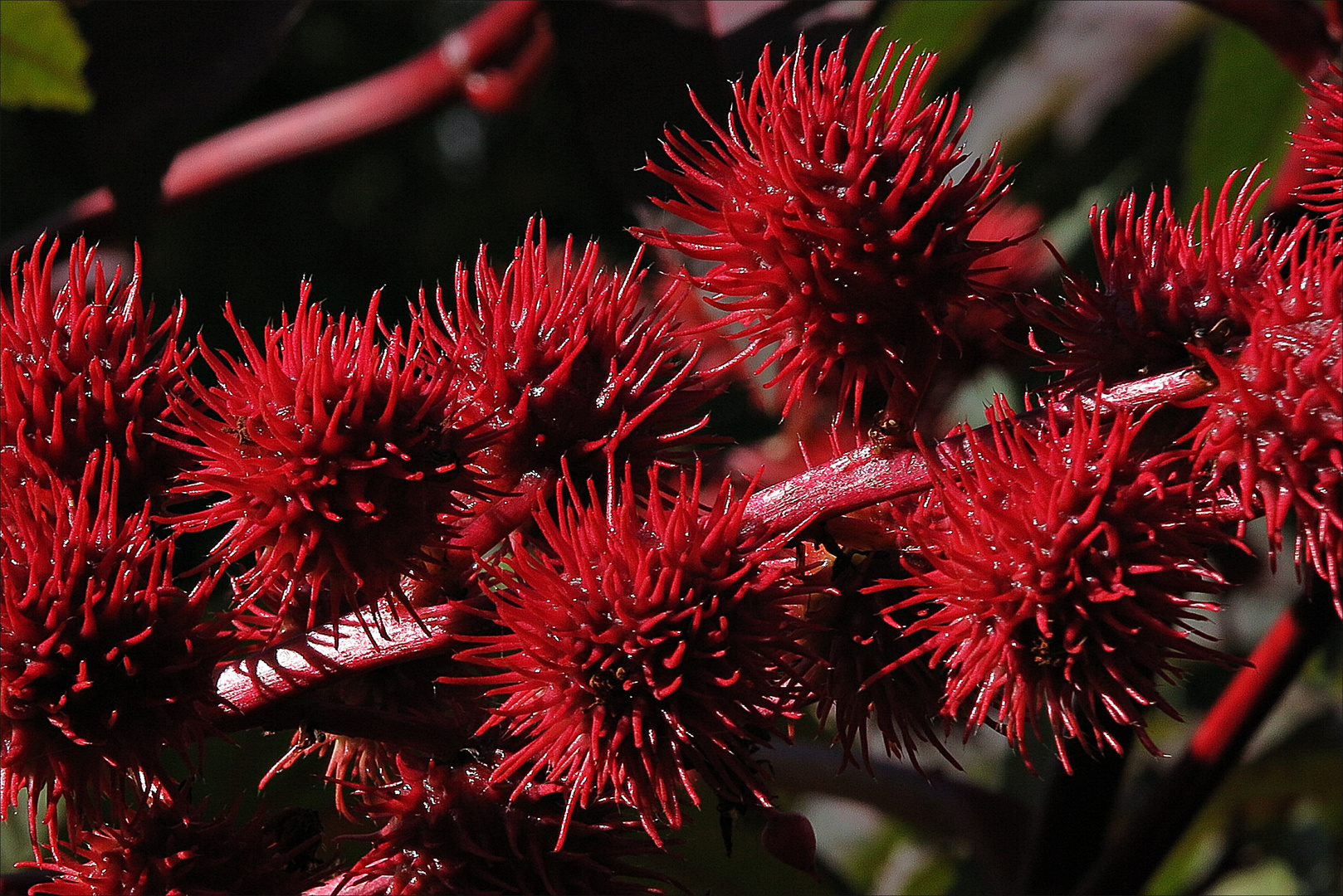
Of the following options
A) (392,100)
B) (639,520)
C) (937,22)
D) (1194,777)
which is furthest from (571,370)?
(937,22)

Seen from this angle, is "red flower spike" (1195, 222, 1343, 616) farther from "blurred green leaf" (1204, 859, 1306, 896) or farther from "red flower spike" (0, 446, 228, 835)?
"blurred green leaf" (1204, 859, 1306, 896)

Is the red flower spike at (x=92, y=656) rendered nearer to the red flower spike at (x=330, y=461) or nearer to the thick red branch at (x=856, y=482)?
the red flower spike at (x=330, y=461)

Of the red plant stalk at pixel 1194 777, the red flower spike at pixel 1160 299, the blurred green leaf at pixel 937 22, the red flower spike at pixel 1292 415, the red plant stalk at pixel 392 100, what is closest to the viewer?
the red flower spike at pixel 1292 415

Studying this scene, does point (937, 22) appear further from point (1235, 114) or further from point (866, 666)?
point (866, 666)

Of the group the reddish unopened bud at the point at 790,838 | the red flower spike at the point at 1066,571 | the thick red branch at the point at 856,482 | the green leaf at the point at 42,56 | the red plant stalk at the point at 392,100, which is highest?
the green leaf at the point at 42,56

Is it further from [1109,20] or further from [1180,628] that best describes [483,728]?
[1109,20]

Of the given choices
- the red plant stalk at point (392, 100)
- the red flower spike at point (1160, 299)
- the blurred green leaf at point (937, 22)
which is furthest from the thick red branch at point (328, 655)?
the blurred green leaf at point (937, 22)
